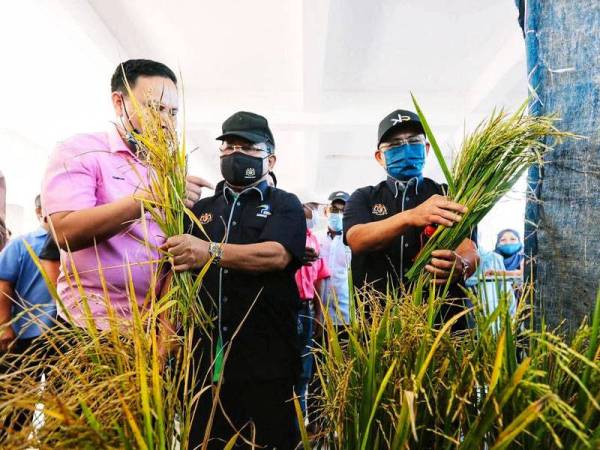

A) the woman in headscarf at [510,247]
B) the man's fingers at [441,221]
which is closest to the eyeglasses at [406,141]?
the man's fingers at [441,221]

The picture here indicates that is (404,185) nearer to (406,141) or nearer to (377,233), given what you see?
(406,141)

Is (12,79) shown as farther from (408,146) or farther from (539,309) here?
(539,309)

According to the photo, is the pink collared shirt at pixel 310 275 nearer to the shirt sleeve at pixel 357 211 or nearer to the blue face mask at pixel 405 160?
the shirt sleeve at pixel 357 211

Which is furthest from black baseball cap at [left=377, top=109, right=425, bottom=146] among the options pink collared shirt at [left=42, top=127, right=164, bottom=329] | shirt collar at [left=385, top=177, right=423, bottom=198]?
pink collared shirt at [left=42, top=127, right=164, bottom=329]

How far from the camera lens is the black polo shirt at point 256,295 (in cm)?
147

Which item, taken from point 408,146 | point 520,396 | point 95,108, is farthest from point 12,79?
point 520,396

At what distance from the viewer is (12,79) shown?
4.95m

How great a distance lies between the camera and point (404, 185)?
161 centimetres

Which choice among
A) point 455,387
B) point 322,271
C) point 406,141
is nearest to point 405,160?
point 406,141

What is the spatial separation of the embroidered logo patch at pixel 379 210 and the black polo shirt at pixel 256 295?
27 cm

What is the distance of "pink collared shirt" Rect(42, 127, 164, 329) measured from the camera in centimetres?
121

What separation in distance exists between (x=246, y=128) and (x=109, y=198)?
577mm

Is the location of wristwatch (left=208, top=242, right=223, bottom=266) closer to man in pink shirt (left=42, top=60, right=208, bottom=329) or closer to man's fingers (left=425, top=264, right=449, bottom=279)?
man in pink shirt (left=42, top=60, right=208, bottom=329)

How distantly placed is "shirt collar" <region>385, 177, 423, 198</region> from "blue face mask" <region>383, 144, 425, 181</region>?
0.02m
